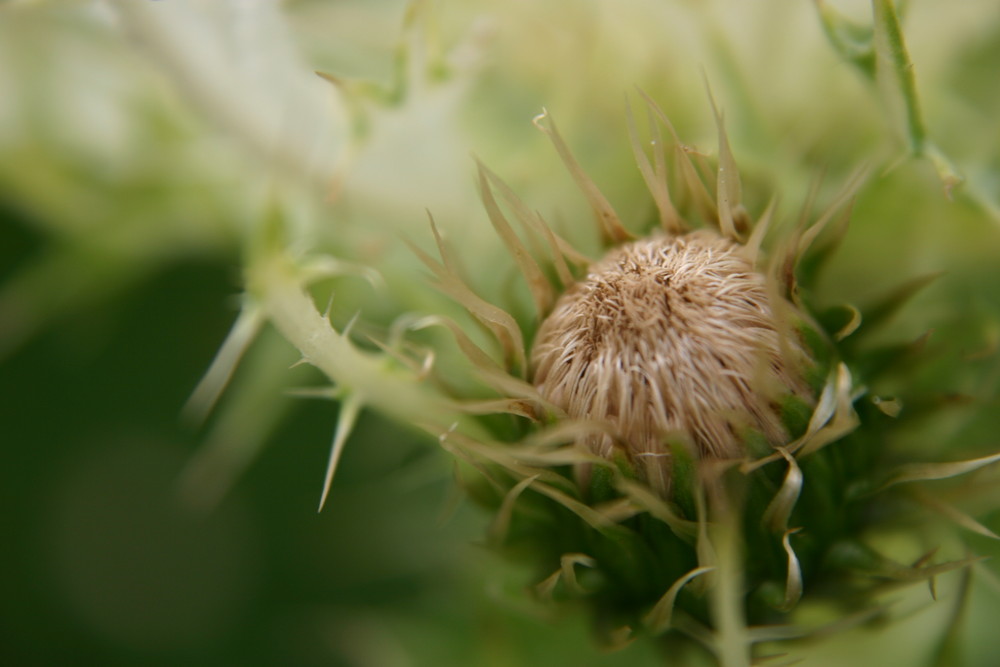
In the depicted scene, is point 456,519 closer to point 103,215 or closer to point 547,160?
point 547,160

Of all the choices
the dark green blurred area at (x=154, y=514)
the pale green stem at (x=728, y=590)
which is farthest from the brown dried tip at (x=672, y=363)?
the dark green blurred area at (x=154, y=514)

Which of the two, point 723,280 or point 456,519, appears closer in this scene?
point 723,280

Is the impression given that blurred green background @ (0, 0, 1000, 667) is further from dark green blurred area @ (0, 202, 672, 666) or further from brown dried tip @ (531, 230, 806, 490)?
brown dried tip @ (531, 230, 806, 490)

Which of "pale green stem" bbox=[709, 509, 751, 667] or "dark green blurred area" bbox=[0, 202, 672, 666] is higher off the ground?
"pale green stem" bbox=[709, 509, 751, 667]

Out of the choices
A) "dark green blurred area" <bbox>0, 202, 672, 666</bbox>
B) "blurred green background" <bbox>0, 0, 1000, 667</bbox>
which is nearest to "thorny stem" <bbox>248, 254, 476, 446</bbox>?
"blurred green background" <bbox>0, 0, 1000, 667</bbox>

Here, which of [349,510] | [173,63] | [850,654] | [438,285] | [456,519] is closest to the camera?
[438,285]

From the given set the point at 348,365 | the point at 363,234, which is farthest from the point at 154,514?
the point at 348,365

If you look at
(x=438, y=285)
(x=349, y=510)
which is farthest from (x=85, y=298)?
(x=438, y=285)
